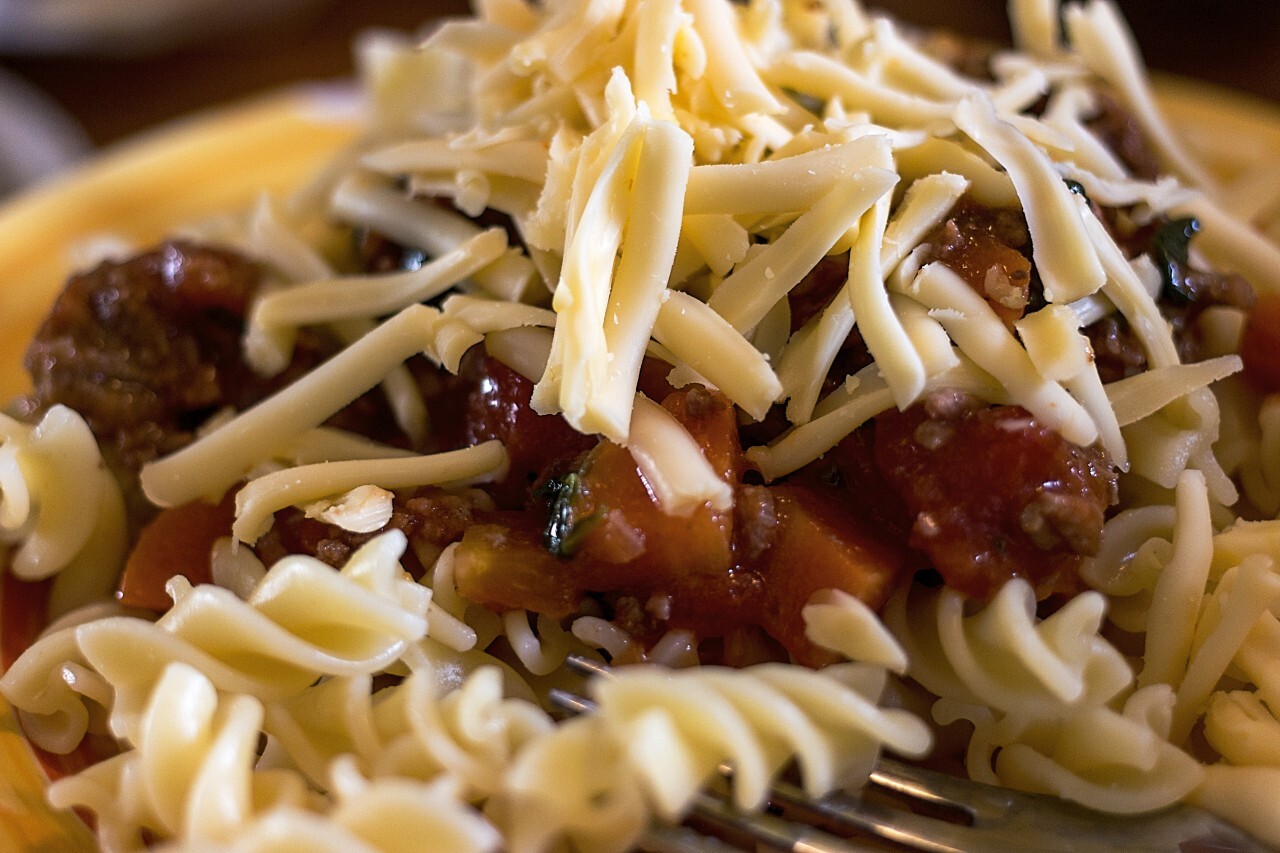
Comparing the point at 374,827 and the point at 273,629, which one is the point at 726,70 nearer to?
the point at 273,629

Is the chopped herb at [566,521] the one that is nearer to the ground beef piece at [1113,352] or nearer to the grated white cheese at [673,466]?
the grated white cheese at [673,466]

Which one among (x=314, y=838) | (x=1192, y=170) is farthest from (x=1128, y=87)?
(x=314, y=838)

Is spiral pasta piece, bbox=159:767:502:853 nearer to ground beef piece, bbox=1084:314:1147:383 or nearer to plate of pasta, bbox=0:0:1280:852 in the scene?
plate of pasta, bbox=0:0:1280:852

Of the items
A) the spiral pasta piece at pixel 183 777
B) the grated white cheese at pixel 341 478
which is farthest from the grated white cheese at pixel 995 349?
the spiral pasta piece at pixel 183 777

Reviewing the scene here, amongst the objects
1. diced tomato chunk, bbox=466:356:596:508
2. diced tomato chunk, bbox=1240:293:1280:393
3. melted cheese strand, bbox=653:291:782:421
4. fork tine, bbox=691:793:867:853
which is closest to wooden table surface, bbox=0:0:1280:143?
diced tomato chunk, bbox=1240:293:1280:393

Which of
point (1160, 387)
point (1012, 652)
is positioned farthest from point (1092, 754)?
point (1160, 387)

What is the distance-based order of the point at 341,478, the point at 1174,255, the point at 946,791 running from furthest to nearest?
1. the point at 1174,255
2. the point at 341,478
3. the point at 946,791
